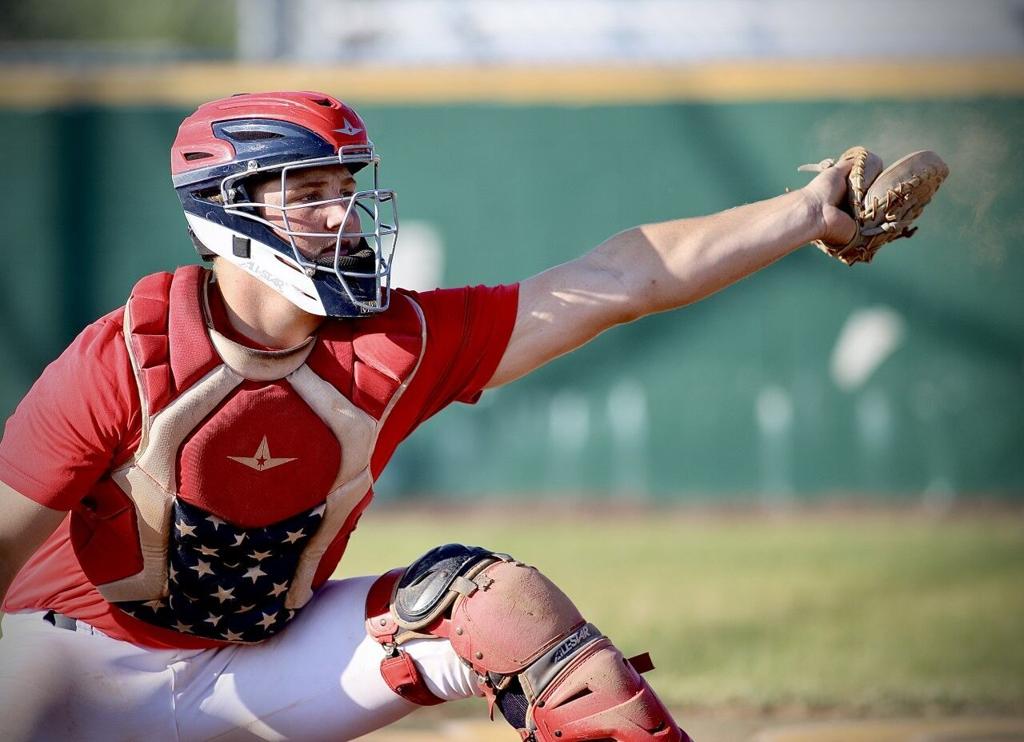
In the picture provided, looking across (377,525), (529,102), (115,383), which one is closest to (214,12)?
(529,102)

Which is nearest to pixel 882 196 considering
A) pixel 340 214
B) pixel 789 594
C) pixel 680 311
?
pixel 340 214

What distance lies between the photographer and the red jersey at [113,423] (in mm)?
2652

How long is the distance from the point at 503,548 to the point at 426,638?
17.8ft

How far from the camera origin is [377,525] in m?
9.66

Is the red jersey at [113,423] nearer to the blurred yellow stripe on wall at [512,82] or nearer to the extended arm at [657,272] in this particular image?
the extended arm at [657,272]

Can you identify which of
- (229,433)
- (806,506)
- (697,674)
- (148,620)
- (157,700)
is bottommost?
(806,506)

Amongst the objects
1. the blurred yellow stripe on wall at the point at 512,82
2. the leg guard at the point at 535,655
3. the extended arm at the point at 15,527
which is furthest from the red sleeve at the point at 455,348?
the blurred yellow stripe on wall at the point at 512,82

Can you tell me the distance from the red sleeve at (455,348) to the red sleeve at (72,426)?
0.61 metres

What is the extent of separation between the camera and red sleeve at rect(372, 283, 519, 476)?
9.96ft

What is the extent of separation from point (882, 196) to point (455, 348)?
1.06 metres

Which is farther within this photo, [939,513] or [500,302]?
[939,513]

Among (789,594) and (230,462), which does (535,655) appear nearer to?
(230,462)

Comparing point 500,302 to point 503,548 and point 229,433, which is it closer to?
point 229,433

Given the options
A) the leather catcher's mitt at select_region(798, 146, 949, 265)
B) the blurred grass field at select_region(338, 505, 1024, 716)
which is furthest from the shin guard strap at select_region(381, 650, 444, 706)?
the blurred grass field at select_region(338, 505, 1024, 716)
